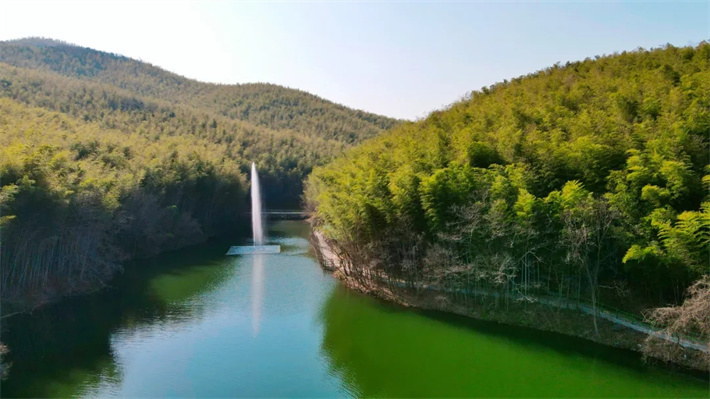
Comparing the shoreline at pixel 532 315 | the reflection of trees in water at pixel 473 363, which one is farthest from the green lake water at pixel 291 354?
the shoreline at pixel 532 315

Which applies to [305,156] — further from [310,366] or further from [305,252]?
[310,366]

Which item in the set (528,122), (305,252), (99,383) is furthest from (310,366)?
(305,252)

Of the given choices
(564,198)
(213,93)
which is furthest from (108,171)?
(213,93)

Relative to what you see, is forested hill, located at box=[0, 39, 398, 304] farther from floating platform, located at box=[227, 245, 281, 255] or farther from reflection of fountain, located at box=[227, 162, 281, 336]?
floating platform, located at box=[227, 245, 281, 255]

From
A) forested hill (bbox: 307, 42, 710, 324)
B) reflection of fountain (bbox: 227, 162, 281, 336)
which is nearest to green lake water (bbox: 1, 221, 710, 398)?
reflection of fountain (bbox: 227, 162, 281, 336)

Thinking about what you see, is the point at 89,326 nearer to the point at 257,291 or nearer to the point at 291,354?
the point at 257,291
